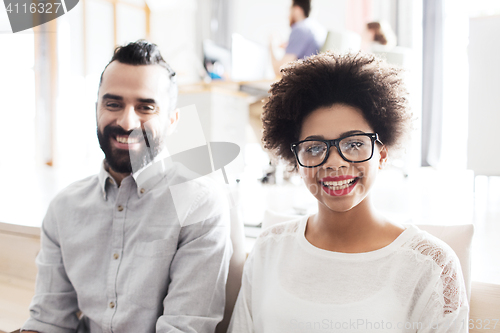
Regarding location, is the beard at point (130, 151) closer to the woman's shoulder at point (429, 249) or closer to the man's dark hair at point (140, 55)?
the man's dark hair at point (140, 55)

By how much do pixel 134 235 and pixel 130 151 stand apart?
24cm

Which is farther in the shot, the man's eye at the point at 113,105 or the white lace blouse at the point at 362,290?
the man's eye at the point at 113,105

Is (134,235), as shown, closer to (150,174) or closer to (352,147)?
(150,174)

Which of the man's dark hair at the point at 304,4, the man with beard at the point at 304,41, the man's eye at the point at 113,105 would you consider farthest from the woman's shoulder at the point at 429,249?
the man's dark hair at the point at 304,4

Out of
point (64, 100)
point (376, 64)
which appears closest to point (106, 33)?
point (64, 100)

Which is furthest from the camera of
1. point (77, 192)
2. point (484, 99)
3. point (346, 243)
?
point (484, 99)

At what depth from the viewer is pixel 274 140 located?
92 centimetres

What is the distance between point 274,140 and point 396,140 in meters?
0.29

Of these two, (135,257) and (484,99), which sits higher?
(484,99)

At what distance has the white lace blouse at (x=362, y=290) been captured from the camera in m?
0.65

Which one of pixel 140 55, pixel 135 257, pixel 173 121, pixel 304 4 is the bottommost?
pixel 135 257

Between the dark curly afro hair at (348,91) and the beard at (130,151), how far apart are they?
14.6 inches

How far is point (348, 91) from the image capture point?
0.77 meters

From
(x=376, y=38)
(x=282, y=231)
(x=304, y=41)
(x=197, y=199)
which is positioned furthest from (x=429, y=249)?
(x=376, y=38)
